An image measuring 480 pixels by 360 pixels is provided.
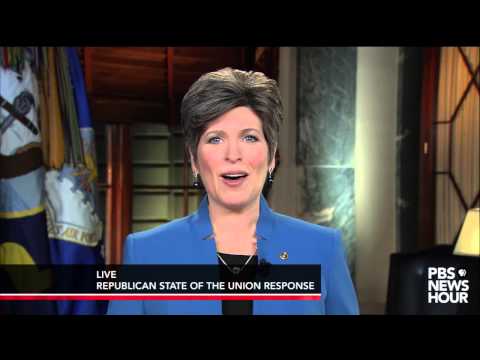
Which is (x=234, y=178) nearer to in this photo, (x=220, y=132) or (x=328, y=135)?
(x=220, y=132)

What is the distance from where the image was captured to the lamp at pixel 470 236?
85.9 inches

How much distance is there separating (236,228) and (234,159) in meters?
0.15

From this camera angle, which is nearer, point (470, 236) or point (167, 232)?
point (167, 232)

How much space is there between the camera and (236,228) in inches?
56.6

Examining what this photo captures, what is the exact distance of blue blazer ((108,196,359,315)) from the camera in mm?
1412

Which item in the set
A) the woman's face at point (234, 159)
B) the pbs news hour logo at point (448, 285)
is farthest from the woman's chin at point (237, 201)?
the pbs news hour logo at point (448, 285)

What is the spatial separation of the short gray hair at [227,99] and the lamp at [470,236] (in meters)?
1.07

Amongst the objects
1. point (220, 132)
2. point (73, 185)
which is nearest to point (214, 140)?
point (220, 132)

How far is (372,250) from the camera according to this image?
2281mm

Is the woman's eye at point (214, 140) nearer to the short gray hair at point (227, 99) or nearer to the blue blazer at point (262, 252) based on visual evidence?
the short gray hair at point (227, 99)

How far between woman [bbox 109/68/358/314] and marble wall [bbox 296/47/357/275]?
2.36 ft
